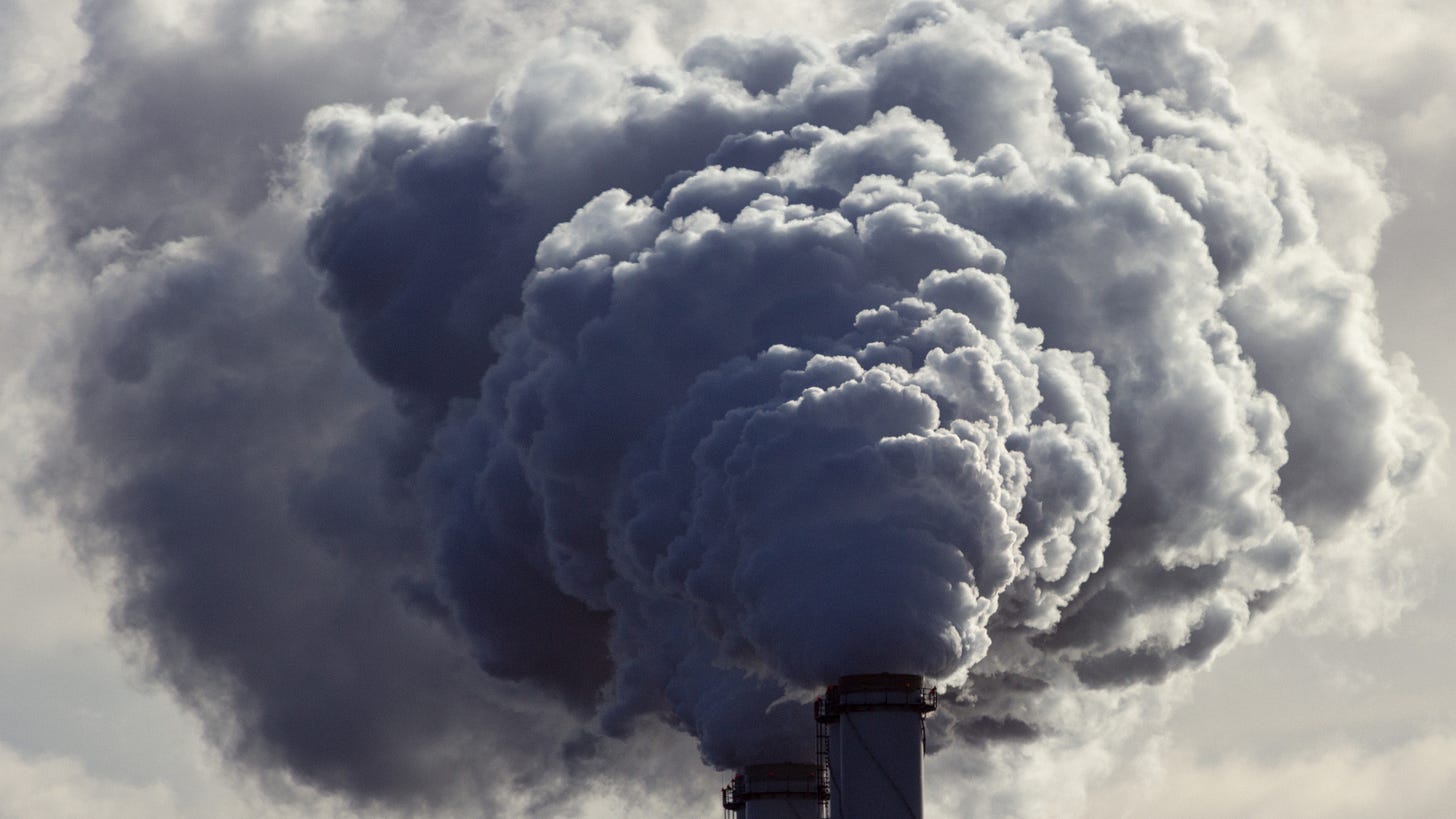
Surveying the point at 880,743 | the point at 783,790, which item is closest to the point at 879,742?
the point at 880,743

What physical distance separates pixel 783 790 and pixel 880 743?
2789cm

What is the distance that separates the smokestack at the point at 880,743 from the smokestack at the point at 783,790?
25.9 meters

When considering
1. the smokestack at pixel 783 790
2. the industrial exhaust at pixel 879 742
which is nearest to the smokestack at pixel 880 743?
the industrial exhaust at pixel 879 742

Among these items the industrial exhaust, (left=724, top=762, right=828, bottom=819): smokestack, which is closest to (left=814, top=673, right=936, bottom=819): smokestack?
the industrial exhaust

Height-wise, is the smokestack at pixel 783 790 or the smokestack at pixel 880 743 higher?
the smokestack at pixel 783 790

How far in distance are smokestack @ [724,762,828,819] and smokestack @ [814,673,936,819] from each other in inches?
1020

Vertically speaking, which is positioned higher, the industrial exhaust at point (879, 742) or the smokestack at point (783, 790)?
the smokestack at point (783, 790)

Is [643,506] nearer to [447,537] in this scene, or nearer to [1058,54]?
[447,537]

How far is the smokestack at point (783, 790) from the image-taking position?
15500 cm

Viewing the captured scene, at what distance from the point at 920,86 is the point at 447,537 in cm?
4091

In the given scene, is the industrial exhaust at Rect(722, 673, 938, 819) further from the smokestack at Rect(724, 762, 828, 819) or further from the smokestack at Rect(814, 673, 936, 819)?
the smokestack at Rect(724, 762, 828, 819)

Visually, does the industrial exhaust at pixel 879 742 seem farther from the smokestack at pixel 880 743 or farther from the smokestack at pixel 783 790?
the smokestack at pixel 783 790

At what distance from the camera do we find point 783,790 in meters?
155

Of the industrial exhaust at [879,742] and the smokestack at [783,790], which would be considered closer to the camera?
the industrial exhaust at [879,742]
